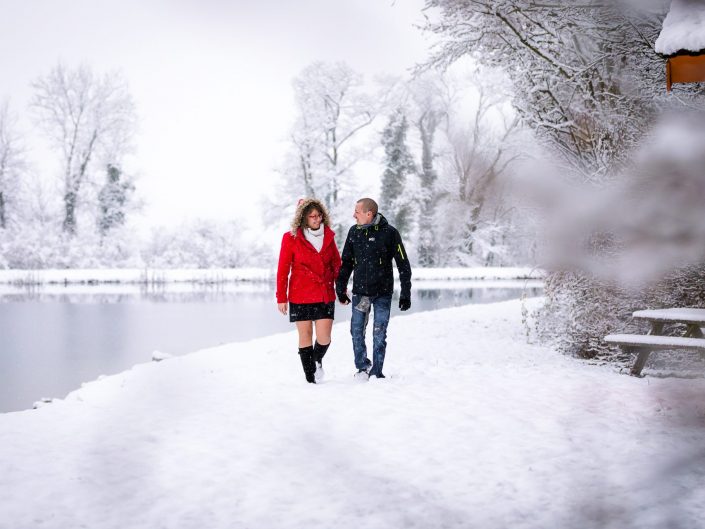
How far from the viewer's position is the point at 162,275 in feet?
116

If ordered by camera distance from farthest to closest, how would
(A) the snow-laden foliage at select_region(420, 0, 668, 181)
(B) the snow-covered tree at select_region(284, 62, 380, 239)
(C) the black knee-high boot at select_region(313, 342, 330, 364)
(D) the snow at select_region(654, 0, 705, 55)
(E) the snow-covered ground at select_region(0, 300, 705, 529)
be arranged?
1. (B) the snow-covered tree at select_region(284, 62, 380, 239)
2. (A) the snow-laden foliage at select_region(420, 0, 668, 181)
3. (C) the black knee-high boot at select_region(313, 342, 330, 364)
4. (D) the snow at select_region(654, 0, 705, 55)
5. (E) the snow-covered ground at select_region(0, 300, 705, 529)

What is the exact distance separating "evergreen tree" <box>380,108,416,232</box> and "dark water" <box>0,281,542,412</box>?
11514 millimetres

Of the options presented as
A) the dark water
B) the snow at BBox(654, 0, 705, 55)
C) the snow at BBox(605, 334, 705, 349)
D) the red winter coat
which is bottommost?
the dark water

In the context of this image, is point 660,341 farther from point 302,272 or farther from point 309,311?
point 302,272

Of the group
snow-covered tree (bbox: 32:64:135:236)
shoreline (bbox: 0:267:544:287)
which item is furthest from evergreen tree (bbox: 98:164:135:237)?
shoreline (bbox: 0:267:544:287)

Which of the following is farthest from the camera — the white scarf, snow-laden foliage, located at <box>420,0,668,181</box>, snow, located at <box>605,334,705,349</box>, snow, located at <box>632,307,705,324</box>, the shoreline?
the shoreline

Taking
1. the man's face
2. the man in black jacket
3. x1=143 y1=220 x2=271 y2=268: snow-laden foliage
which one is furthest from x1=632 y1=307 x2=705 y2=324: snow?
x1=143 y1=220 x2=271 y2=268: snow-laden foliage

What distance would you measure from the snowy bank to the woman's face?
91.8 ft

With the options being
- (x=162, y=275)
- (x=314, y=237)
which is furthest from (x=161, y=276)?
(x=314, y=237)

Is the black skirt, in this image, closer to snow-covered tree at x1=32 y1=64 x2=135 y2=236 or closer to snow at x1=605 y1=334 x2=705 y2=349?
snow at x1=605 y1=334 x2=705 y2=349

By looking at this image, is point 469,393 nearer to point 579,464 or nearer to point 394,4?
point 579,464

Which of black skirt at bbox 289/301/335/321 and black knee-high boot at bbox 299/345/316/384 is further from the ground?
black skirt at bbox 289/301/335/321

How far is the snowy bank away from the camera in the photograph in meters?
33.4

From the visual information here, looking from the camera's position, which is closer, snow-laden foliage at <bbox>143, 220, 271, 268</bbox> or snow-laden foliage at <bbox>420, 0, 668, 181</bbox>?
snow-laden foliage at <bbox>420, 0, 668, 181</bbox>
